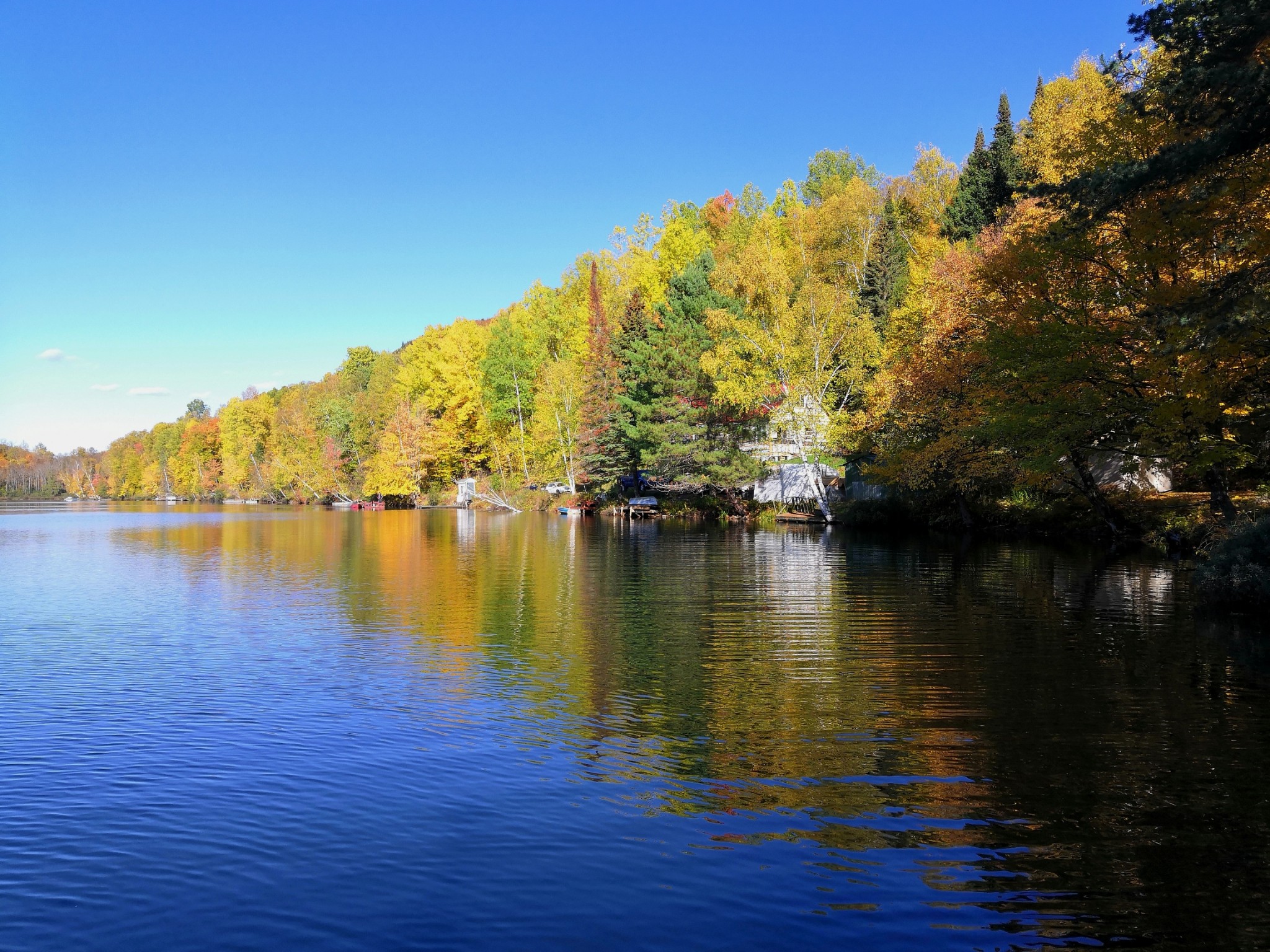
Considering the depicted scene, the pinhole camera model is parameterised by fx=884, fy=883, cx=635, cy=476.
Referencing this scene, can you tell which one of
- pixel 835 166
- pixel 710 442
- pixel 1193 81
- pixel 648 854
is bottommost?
pixel 648 854

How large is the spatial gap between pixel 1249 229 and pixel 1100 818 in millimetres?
17137

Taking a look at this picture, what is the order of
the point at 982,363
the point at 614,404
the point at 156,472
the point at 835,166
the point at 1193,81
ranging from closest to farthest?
1. the point at 1193,81
2. the point at 982,363
3. the point at 614,404
4. the point at 835,166
5. the point at 156,472

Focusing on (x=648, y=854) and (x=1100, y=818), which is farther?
(x=1100, y=818)

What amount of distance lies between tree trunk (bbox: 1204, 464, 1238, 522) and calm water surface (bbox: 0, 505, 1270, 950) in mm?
6239

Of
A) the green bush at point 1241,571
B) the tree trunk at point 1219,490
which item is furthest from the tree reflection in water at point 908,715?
the tree trunk at point 1219,490

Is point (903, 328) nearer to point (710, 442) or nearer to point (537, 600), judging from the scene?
point (710, 442)

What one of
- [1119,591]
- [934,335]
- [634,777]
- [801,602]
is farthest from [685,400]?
[634,777]

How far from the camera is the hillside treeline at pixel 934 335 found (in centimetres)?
1778

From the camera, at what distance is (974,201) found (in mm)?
54906

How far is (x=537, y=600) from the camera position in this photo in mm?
20719

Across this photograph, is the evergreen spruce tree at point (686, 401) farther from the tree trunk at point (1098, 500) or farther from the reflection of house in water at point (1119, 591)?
the reflection of house in water at point (1119, 591)

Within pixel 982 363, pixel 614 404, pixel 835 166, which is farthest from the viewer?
pixel 835 166

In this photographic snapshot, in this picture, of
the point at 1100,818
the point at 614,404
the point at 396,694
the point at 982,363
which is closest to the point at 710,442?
the point at 614,404

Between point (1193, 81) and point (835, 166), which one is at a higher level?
point (835, 166)
